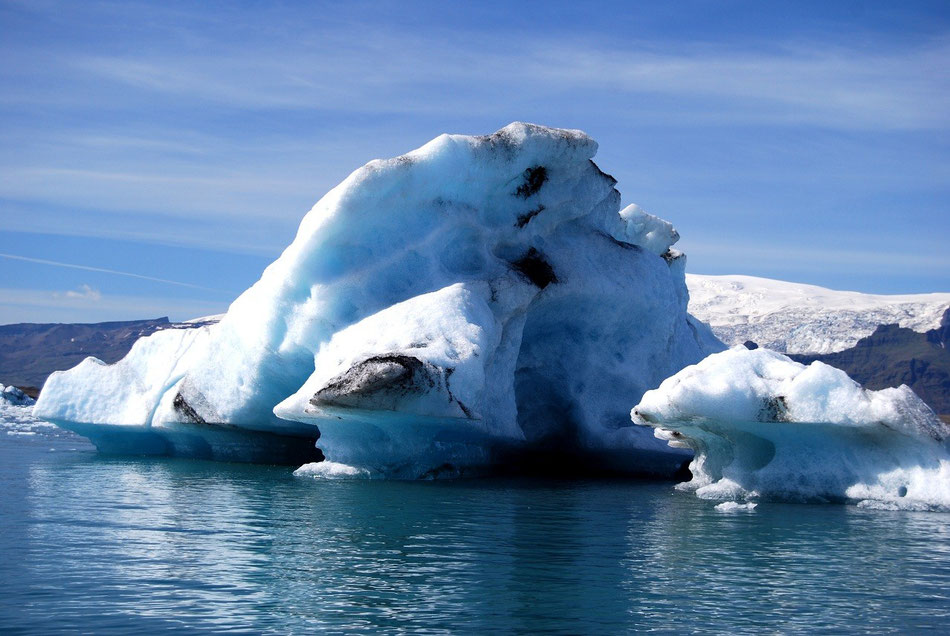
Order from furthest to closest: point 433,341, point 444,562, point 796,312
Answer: point 796,312
point 433,341
point 444,562

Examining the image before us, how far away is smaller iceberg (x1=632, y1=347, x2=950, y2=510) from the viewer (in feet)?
42.0

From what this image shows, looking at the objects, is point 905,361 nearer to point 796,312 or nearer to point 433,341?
point 796,312

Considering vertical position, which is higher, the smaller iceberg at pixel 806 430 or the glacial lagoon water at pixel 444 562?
the smaller iceberg at pixel 806 430

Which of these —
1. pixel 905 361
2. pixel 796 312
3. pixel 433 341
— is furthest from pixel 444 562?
pixel 905 361

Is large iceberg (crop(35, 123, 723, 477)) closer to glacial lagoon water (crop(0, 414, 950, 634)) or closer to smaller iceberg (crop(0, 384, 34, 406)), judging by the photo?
glacial lagoon water (crop(0, 414, 950, 634))

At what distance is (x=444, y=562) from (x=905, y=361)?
15862 centimetres

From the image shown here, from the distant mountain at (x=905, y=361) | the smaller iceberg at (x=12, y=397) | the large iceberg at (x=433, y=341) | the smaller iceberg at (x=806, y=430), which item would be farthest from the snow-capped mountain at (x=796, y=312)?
the smaller iceberg at (x=806, y=430)

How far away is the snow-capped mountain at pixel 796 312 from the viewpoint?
11525 centimetres

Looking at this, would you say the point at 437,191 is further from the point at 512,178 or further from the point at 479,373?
the point at 479,373

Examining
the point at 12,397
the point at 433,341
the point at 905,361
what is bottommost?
the point at 12,397

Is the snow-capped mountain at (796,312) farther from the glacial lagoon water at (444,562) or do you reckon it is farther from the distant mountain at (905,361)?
the glacial lagoon water at (444,562)

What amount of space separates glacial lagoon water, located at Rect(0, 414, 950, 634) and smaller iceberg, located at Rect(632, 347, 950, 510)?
0.56 m

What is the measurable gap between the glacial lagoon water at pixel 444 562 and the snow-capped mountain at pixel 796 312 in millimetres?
98914

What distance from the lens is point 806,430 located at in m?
13.5
